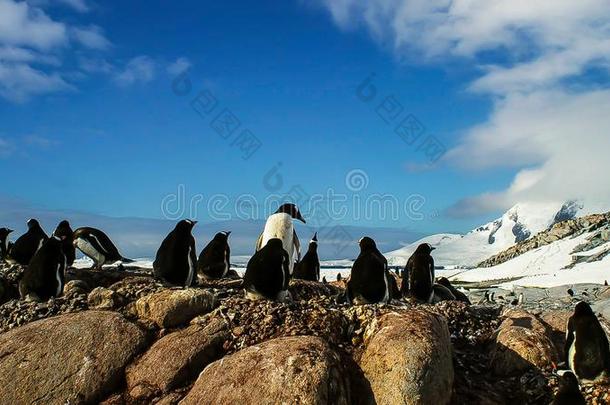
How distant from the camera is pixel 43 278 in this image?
928 cm

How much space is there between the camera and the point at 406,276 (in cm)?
1160

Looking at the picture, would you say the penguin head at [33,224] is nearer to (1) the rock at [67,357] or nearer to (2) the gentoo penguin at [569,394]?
(1) the rock at [67,357]

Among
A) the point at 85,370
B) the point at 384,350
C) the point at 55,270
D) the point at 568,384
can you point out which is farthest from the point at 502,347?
the point at 55,270

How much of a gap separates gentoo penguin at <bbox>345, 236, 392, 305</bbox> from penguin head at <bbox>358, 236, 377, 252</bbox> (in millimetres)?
324

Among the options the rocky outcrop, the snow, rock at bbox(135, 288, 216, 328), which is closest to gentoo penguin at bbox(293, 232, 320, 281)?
rock at bbox(135, 288, 216, 328)

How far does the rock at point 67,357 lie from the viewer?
21.8 ft

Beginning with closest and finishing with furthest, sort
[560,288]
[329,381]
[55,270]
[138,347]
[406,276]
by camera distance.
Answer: [329,381], [138,347], [55,270], [406,276], [560,288]

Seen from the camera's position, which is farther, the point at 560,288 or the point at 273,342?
the point at 560,288

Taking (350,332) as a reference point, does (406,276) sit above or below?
above

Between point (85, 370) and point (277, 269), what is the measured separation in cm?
285

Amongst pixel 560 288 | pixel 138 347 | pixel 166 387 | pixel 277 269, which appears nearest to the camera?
pixel 166 387

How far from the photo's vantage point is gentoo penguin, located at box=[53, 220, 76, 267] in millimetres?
12998

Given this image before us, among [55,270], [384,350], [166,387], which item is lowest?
[166,387]

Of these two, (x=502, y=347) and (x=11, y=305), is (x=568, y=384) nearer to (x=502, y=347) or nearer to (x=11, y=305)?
(x=502, y=347)
